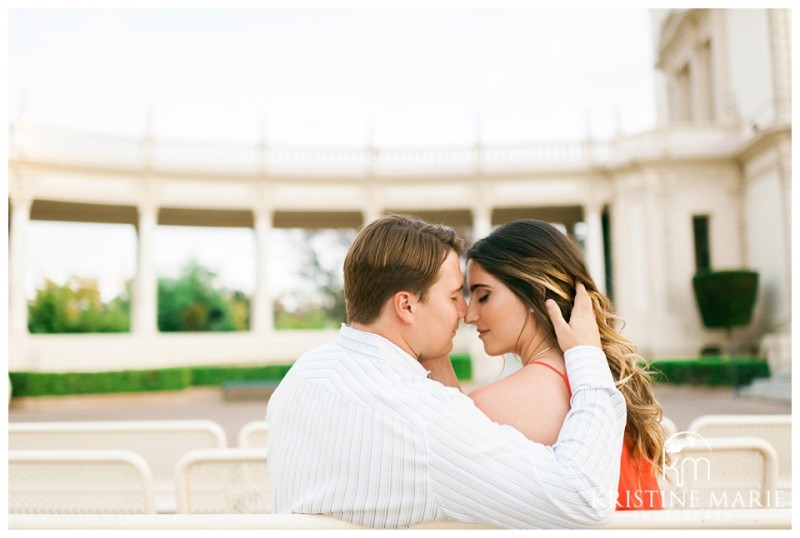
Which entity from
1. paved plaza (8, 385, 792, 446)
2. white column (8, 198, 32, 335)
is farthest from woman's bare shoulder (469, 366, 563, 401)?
white column (8, 198, 32, 335)

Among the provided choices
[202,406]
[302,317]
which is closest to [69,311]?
[302,317]

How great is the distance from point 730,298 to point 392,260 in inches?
1010

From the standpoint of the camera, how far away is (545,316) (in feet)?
8.77

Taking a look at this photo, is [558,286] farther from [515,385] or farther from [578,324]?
[515,385]

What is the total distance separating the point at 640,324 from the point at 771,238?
597 cm

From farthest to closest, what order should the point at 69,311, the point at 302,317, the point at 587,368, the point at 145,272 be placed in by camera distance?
the point at 302,317
the point at 69,311
the point at 145,272
the point at 587,368

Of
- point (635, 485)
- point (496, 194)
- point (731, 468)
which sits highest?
Result: point (496, 194)

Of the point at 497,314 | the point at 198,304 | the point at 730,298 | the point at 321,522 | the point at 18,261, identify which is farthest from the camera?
the point at 198,304

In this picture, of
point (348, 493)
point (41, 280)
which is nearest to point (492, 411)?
point (348, 493)

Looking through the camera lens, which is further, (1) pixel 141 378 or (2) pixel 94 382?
(1) pixel 141 378

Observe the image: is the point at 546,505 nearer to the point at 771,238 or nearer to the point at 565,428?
the point at 565,428

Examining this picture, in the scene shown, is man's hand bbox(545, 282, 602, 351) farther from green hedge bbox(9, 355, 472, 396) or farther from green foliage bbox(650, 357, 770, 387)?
green hedge bbox(9, 355, 472, 396)

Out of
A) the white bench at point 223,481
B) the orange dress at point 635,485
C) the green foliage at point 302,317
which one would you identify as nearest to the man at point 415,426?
the orange dress at point 635,485

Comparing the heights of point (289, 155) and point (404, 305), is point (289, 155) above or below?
above
